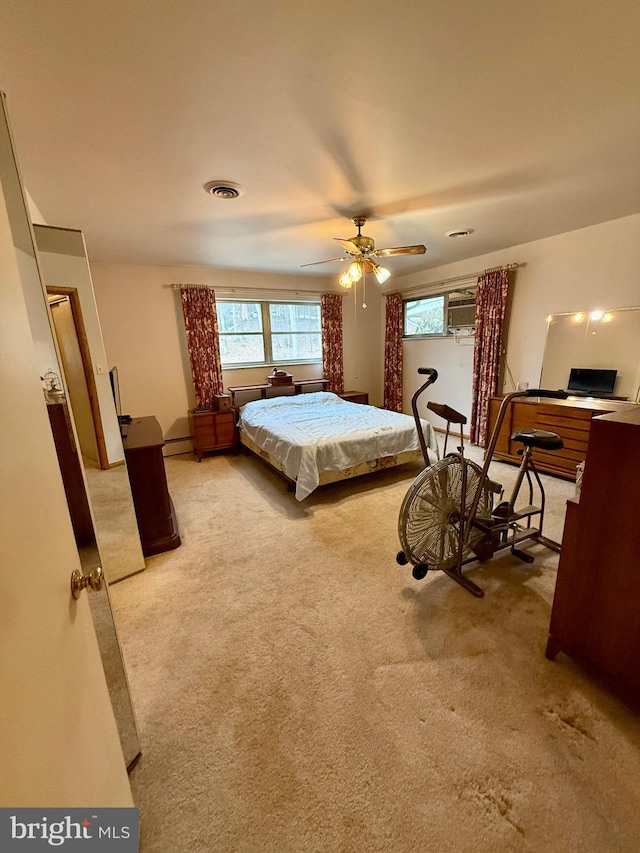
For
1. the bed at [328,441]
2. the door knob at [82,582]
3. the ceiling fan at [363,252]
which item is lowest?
the bed at [328,441]

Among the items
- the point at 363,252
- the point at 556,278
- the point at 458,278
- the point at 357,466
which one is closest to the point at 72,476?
the point at 357,466

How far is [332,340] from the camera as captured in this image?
5508 millimetres

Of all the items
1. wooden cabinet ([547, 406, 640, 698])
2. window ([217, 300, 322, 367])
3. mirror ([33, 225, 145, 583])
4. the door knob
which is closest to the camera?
the door knob

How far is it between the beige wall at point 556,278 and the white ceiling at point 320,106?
0.48 m

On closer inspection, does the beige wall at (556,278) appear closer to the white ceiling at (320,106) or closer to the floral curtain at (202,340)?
the white ceiling at (320,106)

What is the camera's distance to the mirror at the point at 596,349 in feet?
10.5

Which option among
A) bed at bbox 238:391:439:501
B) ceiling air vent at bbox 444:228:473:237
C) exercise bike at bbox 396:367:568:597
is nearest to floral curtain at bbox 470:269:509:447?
bed at bbox 238:391:439:501

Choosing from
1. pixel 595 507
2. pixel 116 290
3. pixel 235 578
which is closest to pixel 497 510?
pixel 595 507

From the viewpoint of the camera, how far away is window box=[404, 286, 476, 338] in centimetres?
466

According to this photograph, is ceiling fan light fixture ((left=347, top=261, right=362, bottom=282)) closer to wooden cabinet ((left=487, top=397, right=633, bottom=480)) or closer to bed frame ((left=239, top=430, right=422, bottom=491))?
bed frame ((left=239, top=430, right=422, bottom=491))

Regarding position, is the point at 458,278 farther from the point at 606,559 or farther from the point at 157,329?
the point at 606,559

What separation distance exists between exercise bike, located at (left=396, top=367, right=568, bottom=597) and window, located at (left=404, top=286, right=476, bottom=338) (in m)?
3.15

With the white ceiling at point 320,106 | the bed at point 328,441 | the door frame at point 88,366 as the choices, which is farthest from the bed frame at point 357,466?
the white ceiling at point 320,106

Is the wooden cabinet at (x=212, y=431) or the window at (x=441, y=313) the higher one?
the window at (x=441, y=313)
